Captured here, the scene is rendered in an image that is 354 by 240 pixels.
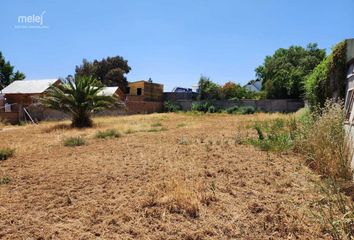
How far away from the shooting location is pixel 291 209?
3305 millimetres

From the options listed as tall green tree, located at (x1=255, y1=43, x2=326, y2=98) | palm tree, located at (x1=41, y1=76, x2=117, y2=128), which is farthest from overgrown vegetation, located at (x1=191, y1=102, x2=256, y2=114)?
palm tree, located at (x1=41, y1=76, x2=117, y2=128)

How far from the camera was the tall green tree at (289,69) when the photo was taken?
2844 cm

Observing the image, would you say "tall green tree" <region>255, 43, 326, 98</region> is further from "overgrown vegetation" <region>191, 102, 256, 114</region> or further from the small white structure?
the small white structure

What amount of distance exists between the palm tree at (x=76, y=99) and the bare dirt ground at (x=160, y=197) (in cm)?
806

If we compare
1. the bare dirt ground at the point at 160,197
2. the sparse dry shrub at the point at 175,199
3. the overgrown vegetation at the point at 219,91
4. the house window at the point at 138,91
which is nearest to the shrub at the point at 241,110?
the overgrown vegetation at the point at 219,91

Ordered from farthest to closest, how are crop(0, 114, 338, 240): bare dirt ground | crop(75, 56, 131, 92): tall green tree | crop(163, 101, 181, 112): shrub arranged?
crop(75, 56, 131, 92): tall green tree
crop(163, 101, 181, 112): shrub
crop(0, 114, 338, 240): bare dirt ground

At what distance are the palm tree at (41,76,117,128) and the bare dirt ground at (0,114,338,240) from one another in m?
8.06

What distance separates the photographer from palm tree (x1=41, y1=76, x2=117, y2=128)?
46.8 ft

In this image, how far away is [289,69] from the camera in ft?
105

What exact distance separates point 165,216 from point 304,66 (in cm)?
3258

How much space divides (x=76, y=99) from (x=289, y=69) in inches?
983

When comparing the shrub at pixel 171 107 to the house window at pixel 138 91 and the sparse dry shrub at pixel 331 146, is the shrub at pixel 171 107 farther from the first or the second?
the sparse dry shrub at pixel 331 146

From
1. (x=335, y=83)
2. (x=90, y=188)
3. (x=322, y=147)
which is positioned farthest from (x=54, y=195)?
(x=335, y=83)

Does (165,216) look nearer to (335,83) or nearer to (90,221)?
(90,221)
